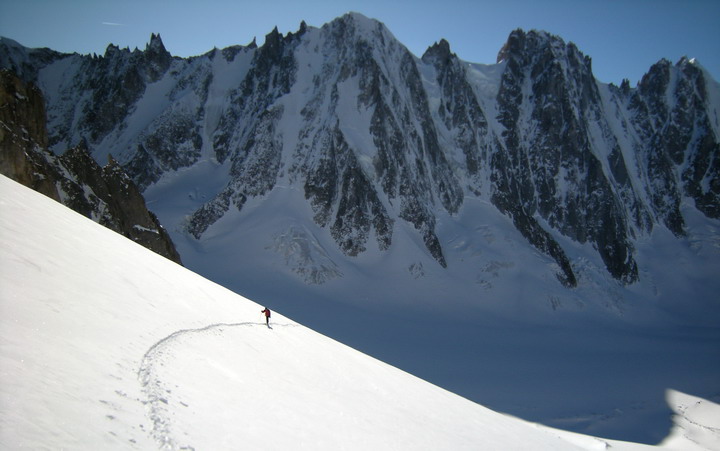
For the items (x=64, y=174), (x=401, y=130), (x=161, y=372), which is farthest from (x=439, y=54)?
(x=161, y=372)

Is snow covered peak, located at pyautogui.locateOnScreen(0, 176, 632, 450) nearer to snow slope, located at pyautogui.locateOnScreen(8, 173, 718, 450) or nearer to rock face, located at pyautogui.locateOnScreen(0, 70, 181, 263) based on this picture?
snow slope, located at pyautogui.locateOnScreen(8, 173, 718, 450)

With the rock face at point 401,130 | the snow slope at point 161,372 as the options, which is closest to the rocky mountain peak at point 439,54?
the rock face at point 401,130

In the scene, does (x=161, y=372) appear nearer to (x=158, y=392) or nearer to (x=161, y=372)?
(x=161, y=372)

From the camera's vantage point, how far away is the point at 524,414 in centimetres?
3569

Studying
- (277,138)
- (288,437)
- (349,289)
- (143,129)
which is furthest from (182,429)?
(143,129)

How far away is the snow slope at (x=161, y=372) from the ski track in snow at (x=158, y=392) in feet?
0.08

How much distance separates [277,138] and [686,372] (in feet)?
220

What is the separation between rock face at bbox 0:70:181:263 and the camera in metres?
27.0

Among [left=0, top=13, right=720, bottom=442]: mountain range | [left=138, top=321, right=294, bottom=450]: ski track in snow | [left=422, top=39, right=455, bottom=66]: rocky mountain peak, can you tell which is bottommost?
[left=138, top=321, right=294, bottom=450]: ski track in snow

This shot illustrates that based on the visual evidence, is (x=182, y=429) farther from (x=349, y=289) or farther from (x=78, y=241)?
(x=349, y=289)

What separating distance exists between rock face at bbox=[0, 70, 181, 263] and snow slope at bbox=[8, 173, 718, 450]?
606 inches

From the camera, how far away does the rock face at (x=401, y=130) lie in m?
77.3

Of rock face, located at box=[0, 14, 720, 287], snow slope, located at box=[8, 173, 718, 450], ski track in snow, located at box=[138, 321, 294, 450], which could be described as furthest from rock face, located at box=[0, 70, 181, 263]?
rock face, located at box=[0, 14, 720, 287]

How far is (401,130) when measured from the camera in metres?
80.6
